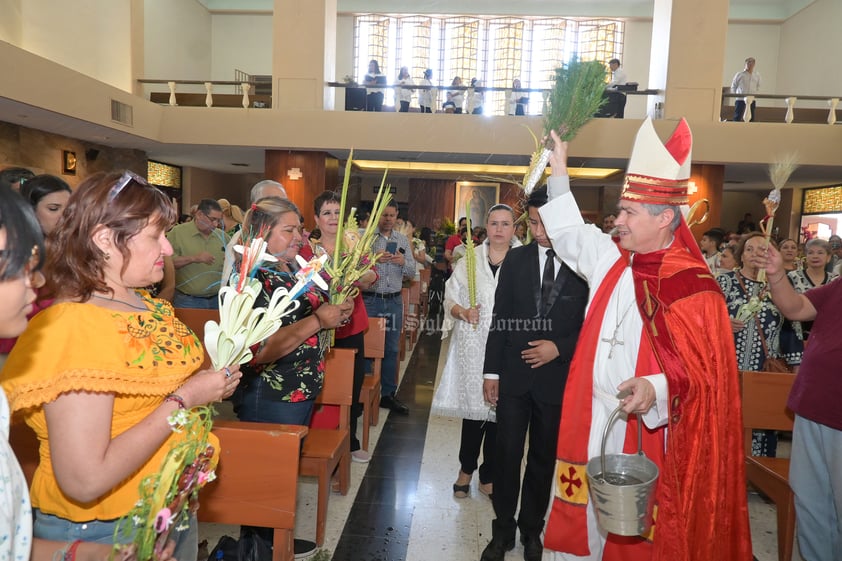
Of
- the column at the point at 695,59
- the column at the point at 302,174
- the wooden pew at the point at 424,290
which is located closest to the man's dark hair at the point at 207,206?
the wooden pew at the point at 424,290

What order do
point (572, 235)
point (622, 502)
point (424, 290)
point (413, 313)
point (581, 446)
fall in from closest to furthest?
point (622, 502), point (581, 446), point (572, 235), point (413, 313), point (424, 290)

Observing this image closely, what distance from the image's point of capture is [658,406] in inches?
78.4

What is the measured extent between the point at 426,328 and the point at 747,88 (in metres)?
8.81

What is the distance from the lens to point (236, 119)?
11.5 meters

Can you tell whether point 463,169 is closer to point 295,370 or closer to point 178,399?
point 295,370

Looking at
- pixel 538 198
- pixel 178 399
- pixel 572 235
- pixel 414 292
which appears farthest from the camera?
pixel 414 292

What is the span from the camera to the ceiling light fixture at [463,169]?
45.5 feet

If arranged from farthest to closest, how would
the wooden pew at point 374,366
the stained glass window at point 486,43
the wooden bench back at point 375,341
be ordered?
1. the stained glass window at point 486,43
2. the wooden bench back at point 375,341
3. the wooden pew at point 374,366

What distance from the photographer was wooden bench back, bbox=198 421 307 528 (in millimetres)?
2049

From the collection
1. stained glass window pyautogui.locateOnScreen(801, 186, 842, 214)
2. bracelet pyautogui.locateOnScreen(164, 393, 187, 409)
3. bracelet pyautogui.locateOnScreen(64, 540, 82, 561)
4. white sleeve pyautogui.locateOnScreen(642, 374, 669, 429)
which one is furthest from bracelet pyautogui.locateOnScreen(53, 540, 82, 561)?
stained glass window pyautogui.locateOnScreen(801, 186, 842, 214)

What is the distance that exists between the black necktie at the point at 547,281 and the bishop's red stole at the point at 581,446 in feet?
1.57

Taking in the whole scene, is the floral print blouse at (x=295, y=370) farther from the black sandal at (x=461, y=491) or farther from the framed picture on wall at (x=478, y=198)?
the framed picture on wall at (x=478, y=198)

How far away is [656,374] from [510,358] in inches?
32.8

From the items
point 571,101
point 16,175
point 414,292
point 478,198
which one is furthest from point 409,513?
point 478,198
